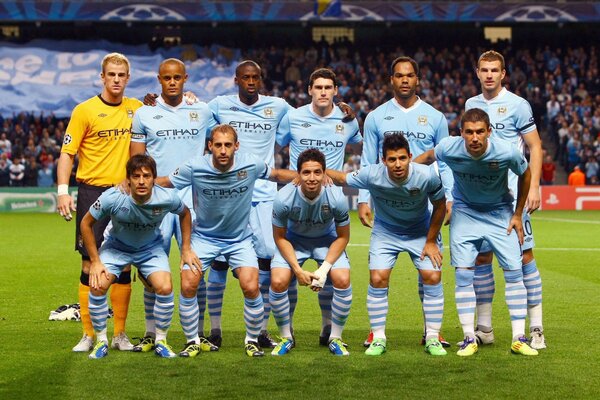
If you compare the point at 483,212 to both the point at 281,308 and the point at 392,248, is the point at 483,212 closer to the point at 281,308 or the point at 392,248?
the point at 392,248

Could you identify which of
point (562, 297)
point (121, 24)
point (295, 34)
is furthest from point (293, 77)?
point (562, 297)

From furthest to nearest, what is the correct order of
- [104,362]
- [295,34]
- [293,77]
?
[295,34] → [293,77] → [104,362]

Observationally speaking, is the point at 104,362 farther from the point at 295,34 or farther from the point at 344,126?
the point at 295,34

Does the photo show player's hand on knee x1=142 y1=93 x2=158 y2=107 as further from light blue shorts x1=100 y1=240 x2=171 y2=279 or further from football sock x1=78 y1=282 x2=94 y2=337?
football sock x1=78 y1=282 x2=94 y2=337

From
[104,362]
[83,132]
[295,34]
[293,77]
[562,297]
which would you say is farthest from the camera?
[295,34]

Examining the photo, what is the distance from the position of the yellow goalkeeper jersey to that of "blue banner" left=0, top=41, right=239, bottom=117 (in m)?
22.1

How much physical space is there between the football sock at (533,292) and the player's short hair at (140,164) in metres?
3.32

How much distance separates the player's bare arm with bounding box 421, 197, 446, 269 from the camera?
830 cm

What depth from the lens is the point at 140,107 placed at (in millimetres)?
8812

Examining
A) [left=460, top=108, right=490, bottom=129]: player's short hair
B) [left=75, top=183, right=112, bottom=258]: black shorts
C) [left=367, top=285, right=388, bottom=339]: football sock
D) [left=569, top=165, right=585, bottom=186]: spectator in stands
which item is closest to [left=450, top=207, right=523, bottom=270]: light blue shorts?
[left=367, top=285, right=388, bottom=339]: football sock

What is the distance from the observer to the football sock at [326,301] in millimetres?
8852

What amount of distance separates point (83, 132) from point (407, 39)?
3350cm

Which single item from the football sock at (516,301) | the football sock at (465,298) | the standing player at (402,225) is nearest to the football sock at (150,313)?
the standing player at (402,225)

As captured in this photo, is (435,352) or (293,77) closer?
(435,352)
